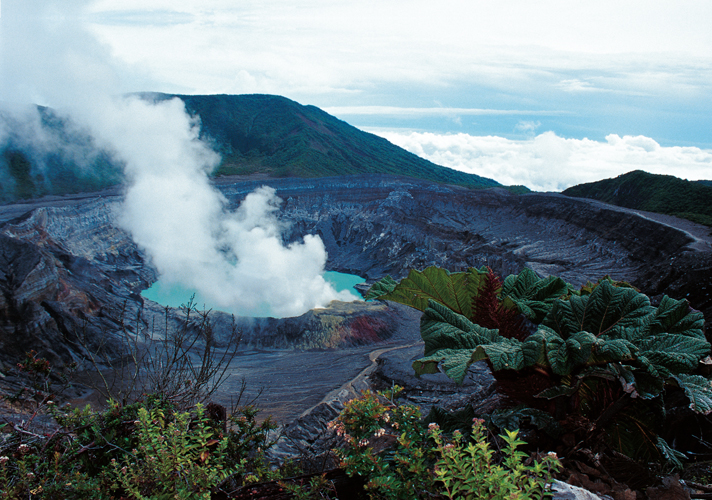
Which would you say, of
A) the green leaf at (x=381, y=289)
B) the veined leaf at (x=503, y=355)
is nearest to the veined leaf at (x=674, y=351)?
the veined leaf at (x=503, y=355)

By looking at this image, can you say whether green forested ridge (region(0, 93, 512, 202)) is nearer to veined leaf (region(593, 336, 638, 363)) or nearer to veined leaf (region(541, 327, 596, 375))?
veined leaf (region(541, 327, 596, 375))

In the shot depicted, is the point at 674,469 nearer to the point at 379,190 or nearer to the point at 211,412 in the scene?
the point at 211,412

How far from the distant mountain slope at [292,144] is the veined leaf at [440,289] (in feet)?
194

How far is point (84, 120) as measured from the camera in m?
56.1

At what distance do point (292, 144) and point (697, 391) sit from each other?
7763 centimetres

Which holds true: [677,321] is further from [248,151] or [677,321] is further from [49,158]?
[248,151]

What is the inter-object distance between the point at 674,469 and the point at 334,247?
1686 inches

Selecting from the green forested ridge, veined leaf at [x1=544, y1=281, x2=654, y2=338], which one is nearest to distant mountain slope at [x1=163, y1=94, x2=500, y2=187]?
the green forested ridge

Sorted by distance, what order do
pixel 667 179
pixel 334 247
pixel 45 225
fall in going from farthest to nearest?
pixel 334 247 < pixel 667 179 < pixel 45 225

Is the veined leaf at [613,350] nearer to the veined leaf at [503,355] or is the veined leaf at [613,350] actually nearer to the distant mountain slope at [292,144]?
the veined leaf at [503,355]

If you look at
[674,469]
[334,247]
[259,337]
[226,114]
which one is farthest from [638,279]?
[226,114]

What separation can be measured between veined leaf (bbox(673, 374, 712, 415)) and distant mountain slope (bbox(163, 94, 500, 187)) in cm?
6045

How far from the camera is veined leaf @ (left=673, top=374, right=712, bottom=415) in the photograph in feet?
7.78

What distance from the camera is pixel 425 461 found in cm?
235
